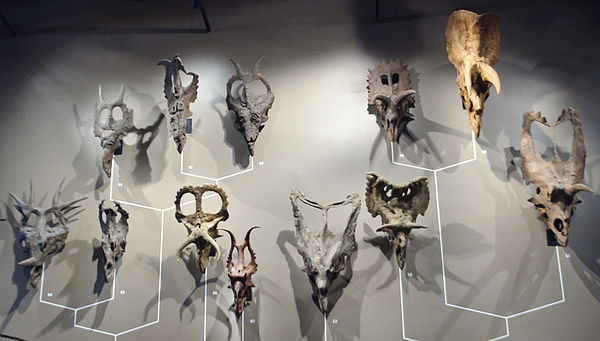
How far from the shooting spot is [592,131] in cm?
355

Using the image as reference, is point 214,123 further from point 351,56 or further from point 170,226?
point 351,56

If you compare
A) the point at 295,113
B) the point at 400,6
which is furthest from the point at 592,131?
the point at 295,113

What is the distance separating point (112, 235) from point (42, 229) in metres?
0.63

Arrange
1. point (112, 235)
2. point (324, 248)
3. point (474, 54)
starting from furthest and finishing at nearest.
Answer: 1. point (112, 235)
2. point (474, 54)
3. point (324, 248)

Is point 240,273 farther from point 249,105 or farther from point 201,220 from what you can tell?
point 249,105

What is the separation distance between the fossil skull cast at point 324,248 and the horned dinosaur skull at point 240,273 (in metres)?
0.36

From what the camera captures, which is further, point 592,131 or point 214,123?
point 214,123

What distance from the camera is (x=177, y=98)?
365 cm

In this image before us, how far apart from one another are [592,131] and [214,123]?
3037mm

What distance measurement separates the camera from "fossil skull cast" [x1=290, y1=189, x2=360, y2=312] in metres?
3.11

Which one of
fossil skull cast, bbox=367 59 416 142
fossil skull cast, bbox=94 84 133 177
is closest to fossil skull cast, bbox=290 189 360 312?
fossil skull cast, bbox=367 59 416 142

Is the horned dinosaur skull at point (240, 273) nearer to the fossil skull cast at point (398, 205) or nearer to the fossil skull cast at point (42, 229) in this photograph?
the fossil skull cast at point (398, 205)

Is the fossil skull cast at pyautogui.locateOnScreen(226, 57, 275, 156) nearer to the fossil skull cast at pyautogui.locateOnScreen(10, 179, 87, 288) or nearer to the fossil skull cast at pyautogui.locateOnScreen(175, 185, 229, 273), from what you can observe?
the fossil skull cast at pyautogui.locateOnScreen(175, 185, 229, 273)

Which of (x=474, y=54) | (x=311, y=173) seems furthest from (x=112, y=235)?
(x=474, y=54)
